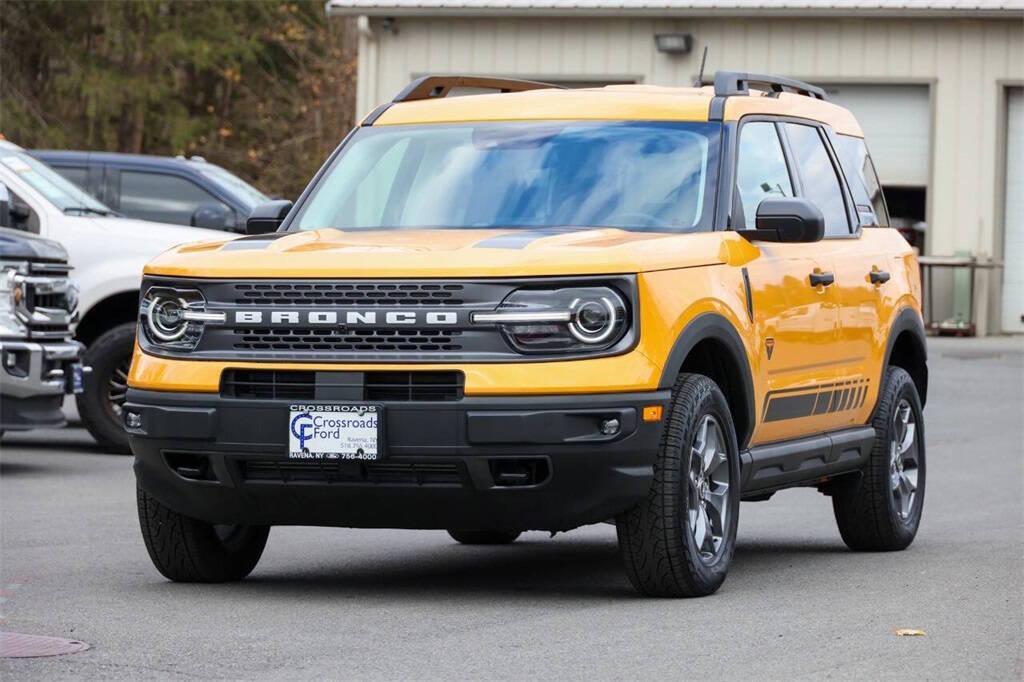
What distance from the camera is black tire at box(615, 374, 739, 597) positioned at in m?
7.44

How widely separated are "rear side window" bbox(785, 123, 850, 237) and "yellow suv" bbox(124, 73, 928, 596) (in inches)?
10.2

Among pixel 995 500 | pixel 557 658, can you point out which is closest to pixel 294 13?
pixel 995 500

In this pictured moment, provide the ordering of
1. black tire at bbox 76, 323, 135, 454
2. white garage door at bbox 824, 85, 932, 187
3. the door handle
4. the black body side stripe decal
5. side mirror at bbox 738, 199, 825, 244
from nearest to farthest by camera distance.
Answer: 1. side mirror at bbox 738, 199, 825, 244
2. the black body side stripe decal
3. the door handle
4. black tire at bbox 76, 323, 135, 454
5. white garage door at bbox 824, 85, 932, 187

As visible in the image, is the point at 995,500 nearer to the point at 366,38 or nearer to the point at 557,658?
the point at 557,658

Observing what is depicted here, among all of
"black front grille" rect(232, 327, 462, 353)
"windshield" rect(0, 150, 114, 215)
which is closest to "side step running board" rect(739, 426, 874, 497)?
"black front grille" rect(232, 327, 462, 353)

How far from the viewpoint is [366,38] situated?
29.1 m

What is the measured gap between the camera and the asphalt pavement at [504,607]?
6.30 meters

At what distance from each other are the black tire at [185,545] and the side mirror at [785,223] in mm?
2264

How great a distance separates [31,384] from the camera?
12578 millimetres

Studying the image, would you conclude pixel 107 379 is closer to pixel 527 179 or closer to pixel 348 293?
pixel 527 179

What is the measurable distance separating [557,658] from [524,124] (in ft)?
9.92

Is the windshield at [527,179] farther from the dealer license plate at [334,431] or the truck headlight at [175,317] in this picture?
the dealer license plate at [334,431]

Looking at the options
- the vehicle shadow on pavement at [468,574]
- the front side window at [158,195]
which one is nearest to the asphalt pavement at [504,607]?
the vehicle shadow on pavement at [468,574]

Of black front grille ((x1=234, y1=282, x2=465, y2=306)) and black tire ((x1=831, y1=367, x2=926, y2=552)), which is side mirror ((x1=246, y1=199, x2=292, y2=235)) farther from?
black tire ((x1=831, y1=367, x2=926, y2=552))
